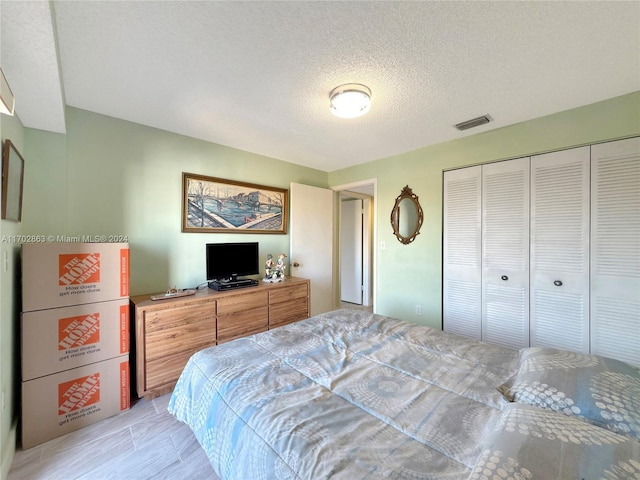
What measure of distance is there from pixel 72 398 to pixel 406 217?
356cm

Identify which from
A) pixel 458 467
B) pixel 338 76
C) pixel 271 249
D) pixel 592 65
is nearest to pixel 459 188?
pixel 592 65

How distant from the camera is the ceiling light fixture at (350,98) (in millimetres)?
1801

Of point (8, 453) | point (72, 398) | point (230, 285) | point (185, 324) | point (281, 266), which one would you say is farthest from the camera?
point (281, 266)

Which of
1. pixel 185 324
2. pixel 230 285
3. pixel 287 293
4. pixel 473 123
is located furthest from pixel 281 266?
pixel 473 123

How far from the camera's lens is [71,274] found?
174cm

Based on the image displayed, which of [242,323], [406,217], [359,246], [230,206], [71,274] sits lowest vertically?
[242,323]

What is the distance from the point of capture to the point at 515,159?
245 centimetres

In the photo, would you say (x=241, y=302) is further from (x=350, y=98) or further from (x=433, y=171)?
(x=433, y=171)

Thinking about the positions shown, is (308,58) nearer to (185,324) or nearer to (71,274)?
(71,274)

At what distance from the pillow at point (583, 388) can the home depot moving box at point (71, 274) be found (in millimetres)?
2550

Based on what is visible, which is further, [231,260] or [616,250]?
[231,260]

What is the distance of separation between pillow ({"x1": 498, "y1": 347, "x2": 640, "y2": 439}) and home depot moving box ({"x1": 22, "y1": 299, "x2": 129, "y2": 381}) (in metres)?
2.51

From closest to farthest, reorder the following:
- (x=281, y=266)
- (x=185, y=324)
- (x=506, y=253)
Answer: (x=185, y=324) → (x=506, y=253) → (x=281, y=266)

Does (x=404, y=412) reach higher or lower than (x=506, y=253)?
lower
